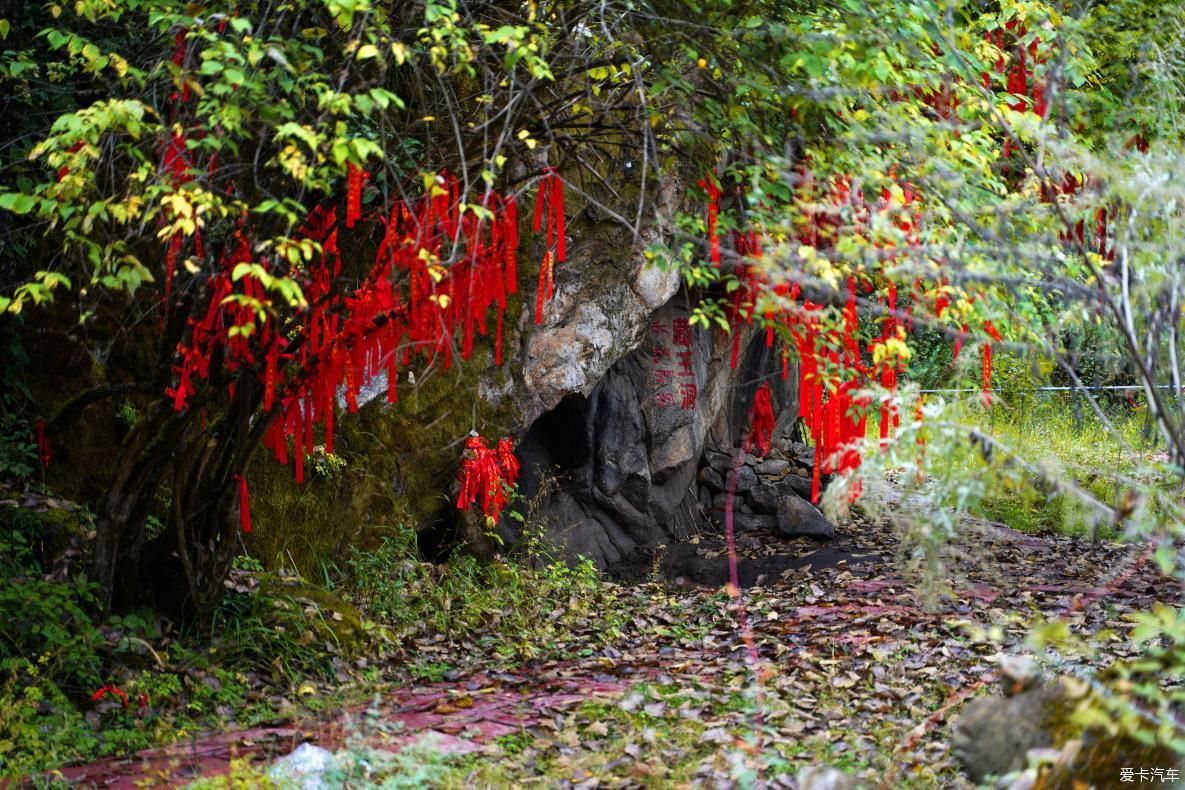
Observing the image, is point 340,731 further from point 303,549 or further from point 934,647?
point 934,647

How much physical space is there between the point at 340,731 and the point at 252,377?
74.3 inches

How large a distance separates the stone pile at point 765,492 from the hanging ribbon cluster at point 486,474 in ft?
11.8

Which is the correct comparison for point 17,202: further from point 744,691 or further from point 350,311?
point 744,691

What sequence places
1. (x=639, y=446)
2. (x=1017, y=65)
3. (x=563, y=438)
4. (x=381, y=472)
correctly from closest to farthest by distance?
(x=381, y=472), (x=1017, y=65), (x=563, y=438), (x=639, y=446)

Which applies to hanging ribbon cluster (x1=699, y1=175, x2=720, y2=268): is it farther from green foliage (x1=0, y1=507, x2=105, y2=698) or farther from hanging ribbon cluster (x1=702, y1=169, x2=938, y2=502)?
green foliage (x1=0, y1=507, x2=105, y2=698)

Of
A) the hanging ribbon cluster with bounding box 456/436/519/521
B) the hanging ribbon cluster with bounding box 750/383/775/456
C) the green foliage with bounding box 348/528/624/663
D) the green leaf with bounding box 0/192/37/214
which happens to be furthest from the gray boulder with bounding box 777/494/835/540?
the green leaf with bounding box 0/192/37/214

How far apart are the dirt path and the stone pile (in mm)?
1447

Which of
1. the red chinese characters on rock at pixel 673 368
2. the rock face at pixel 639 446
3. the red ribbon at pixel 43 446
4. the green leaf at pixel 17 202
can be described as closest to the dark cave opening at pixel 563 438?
the rock face at pixel 639 446

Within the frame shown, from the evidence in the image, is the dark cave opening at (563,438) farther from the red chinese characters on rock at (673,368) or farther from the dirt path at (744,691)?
the dirt path at (744,691)

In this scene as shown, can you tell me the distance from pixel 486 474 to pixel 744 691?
2652 millimetres

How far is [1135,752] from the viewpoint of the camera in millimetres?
3525

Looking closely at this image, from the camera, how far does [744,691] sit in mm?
6117

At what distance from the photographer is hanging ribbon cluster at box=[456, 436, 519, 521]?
7980 millimetres

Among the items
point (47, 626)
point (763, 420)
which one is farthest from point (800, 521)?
point (47, 626)
